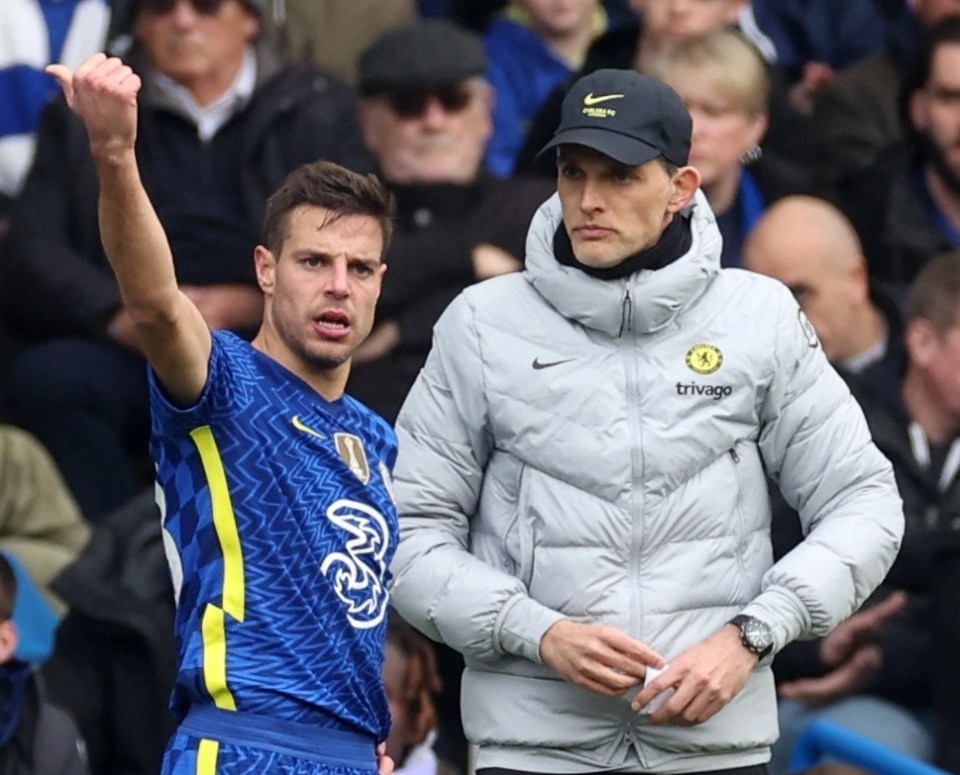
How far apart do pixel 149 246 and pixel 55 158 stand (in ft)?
12.2

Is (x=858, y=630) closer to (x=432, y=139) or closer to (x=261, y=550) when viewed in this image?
(x=432, y=139)

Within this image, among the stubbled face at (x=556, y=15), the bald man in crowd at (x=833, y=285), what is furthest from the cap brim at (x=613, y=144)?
the stubbled face at (x=556, y=15)

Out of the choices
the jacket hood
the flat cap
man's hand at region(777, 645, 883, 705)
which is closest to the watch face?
the jacket hood

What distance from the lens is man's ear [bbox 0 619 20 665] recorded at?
6.21 m

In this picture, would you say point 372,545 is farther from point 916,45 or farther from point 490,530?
point 916,45

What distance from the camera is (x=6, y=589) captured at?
6383 millimetres

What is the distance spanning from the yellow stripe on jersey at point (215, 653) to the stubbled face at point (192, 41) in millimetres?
3515

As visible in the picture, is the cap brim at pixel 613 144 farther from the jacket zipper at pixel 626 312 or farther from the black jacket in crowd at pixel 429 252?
the black jacket in crowd at pixel 429 252

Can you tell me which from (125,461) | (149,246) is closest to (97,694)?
(125,461)

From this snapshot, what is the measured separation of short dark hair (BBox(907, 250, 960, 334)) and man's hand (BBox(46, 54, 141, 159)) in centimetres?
347

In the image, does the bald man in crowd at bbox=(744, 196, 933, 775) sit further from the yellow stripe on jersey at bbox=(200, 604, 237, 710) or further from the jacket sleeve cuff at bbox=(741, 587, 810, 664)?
the yellow stripe on jersey at bbox=(200, 604, 237, 710)

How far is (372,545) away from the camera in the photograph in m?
4.55

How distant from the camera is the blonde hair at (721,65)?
757cm

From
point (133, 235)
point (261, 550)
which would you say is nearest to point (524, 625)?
point (261, 550)
